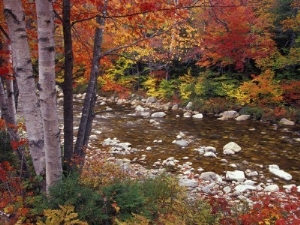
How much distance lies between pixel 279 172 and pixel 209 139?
3628mm

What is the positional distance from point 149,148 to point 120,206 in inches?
261

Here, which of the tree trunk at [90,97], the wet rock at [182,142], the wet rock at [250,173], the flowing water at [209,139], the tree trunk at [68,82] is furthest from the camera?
the wet rock at [182,142]

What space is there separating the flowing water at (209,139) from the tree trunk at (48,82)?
342 cm

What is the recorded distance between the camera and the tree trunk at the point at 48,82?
3.00 m

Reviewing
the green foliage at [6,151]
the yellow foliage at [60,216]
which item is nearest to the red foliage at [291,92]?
the green foliage at [6,151]

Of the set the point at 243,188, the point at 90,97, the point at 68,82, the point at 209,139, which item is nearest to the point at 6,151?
the point at 90,97

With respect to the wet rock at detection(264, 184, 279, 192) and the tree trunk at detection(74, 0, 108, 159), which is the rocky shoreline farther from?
the tree trunk at detection(74, 0, 108, 159)

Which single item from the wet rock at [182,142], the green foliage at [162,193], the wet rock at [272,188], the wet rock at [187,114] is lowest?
the wet rock at [187,114]

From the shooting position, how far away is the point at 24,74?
139 inches

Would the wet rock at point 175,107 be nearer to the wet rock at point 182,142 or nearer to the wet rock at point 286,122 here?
the wet rock at point 286,122

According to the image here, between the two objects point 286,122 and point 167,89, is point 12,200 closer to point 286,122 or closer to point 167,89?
point 286,122

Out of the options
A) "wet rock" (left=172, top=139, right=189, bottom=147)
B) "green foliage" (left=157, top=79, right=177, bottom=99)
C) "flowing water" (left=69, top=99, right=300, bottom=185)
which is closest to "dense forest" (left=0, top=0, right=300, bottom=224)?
"flowing water" (left=69, top=99, right=300, bottom=185)

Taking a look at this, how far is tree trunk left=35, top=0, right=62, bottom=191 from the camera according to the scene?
3002 mm

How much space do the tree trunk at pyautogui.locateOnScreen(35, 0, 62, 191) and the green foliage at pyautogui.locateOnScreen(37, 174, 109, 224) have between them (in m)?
0.26
